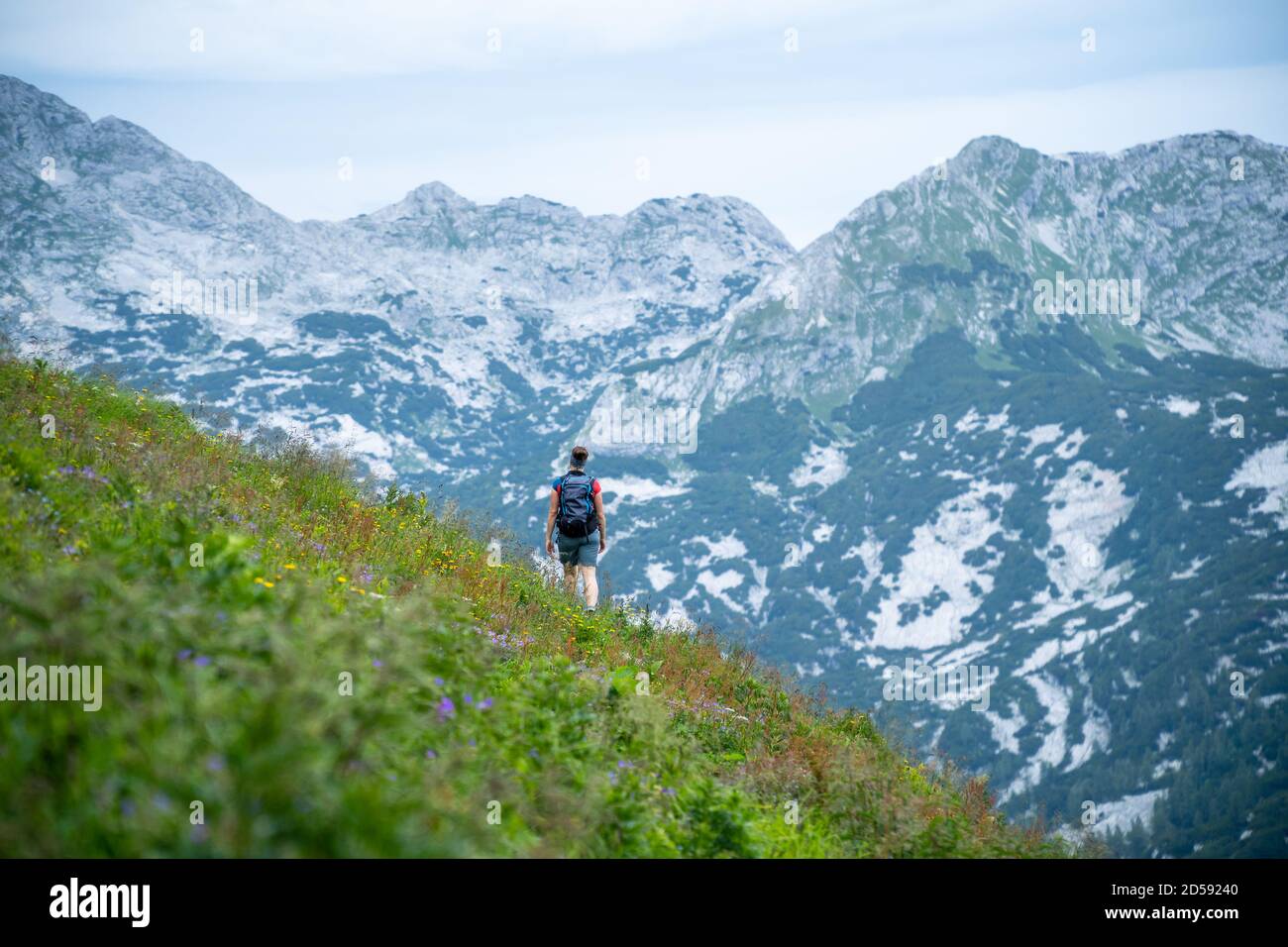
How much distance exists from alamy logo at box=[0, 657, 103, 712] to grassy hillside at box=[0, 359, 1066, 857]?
0.07 metres

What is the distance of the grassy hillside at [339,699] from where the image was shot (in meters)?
3.80

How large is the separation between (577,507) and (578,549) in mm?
664

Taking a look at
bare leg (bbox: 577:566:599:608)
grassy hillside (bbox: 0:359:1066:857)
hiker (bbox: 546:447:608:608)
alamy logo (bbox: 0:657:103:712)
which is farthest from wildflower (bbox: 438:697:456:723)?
hiker (bbox: 546:447:608:608)

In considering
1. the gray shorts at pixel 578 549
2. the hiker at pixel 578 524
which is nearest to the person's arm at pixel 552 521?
the hiker at pixel 578 524

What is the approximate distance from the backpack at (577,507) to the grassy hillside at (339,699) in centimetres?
85

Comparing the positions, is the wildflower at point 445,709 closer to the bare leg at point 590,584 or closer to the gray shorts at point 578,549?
the bare leg at point 590,584

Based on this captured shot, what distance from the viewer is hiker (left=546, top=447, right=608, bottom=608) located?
48.4 ft

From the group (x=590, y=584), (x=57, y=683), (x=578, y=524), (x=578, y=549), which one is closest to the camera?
(x=57, y=683)

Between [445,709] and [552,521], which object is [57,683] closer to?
[445,709]

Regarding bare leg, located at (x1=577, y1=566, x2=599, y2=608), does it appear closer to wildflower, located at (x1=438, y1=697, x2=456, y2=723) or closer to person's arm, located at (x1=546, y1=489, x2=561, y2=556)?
person's arm, located at (x1=546, y1=489, x2=561, y2=556)

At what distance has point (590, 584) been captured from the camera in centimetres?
1459
